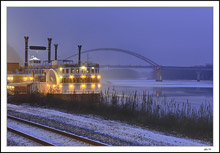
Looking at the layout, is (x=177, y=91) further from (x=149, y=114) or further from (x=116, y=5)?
(x=116, y=5)

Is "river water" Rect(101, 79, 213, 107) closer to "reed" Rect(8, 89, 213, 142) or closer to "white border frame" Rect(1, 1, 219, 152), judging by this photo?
"reed" Rect(8, 89, 213, 142)

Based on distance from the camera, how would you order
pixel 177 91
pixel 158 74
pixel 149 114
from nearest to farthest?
1. pixel 149 114
2. pixel 177 91
3. pixel 158 74

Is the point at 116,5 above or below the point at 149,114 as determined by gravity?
above

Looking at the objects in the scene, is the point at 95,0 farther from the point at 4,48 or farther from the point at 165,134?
the point at 165,134

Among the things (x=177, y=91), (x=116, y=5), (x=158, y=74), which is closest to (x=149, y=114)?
(x=116, y=5)

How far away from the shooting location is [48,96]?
18.1 meters

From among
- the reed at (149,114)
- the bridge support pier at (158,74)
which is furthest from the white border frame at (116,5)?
the bridge support pier at (158,74)

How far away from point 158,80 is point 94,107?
279 feet

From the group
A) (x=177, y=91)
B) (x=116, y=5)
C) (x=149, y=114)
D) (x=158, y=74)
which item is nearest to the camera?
(x=116, y=5)

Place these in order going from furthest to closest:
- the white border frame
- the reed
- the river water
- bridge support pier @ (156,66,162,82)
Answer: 1. bridge support pier @ (156,66,162,82)
2. the river water
3. the reed
4. the white border frame

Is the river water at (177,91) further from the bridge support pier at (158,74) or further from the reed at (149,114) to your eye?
the bridge support pier at (158,74)

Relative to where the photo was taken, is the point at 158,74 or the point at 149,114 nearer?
the point at 149,114

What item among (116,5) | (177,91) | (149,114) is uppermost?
(116,5)

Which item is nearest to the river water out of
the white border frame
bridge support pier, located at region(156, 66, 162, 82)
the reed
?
the reed
